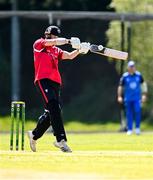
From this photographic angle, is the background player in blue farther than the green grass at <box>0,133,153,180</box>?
Yes

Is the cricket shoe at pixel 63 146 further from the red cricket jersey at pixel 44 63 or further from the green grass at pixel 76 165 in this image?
the red cricket jersey at pixel 44 63

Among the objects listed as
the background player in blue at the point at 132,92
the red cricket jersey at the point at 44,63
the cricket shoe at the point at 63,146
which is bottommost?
the background player in blue at the point at 132,92

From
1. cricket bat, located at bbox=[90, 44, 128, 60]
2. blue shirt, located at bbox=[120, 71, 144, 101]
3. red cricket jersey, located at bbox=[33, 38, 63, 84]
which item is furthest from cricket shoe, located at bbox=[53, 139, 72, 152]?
blue shirt, located at bbox=[120, 71, 144, 101]

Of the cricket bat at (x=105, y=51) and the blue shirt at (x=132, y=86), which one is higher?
the cricket bat at (x=105, y=51)

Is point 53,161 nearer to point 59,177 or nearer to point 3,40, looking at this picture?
point 59,177

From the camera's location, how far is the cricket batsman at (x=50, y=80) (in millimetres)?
15117

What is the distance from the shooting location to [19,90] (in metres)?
29.5

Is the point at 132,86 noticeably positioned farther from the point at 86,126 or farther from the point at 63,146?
the point at 63,146

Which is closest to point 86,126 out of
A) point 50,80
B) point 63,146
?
point 50,80

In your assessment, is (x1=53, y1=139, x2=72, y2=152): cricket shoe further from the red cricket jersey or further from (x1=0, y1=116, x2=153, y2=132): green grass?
(x1=0, y1=116, x2=153, y2=132): green grass

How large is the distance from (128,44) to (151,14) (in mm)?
1165

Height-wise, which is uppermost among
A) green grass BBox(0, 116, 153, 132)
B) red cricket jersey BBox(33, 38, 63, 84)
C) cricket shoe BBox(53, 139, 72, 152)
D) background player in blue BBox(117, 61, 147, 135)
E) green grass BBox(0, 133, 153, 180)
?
red cricket jersey BBox(33, 38, 63, 84)

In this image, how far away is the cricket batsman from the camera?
49.6ft

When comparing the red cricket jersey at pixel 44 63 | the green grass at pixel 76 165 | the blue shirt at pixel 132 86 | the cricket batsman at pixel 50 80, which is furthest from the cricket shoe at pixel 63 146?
the blue shirt at pixel 132 86
